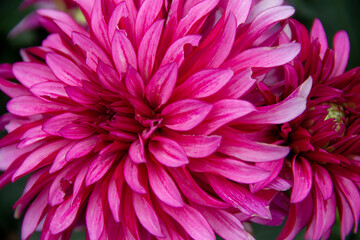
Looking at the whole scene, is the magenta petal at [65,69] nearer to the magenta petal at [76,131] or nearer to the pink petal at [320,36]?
the magenta petal at [76,131]

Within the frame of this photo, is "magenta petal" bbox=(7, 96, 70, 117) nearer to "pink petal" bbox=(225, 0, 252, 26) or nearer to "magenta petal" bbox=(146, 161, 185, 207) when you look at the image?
"magenta petal" bbox=(146, 161, 185, 207)

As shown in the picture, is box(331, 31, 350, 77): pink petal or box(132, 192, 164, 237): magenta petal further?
box(331, 31, 350, 77): pink petal

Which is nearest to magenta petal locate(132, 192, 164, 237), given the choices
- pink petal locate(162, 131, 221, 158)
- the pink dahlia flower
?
the pink dahlia flower

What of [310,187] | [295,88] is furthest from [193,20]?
[310,187]

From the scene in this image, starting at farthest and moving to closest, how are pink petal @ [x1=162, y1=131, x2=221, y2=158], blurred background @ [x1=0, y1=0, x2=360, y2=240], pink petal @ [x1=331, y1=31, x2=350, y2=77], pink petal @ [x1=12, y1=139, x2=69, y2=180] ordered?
1. blurred background @ [x1=0, y1=0, x2=360, y2=240]
2. pink petal @ [x1=331, y1=31, x2=350, y2=77]
3. pink petal @ [x1=12, y1=139, x2=69, y2=180]
4. pink petal @ [x1=162, y1=131, x2=221, y2=158]

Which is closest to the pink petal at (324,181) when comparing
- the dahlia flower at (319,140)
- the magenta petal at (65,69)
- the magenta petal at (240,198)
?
the dahlia flower at (319,140)

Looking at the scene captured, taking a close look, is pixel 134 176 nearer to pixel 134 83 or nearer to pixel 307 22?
pixel 134 83

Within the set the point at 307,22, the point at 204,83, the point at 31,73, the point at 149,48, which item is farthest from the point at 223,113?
the point at 307,22
